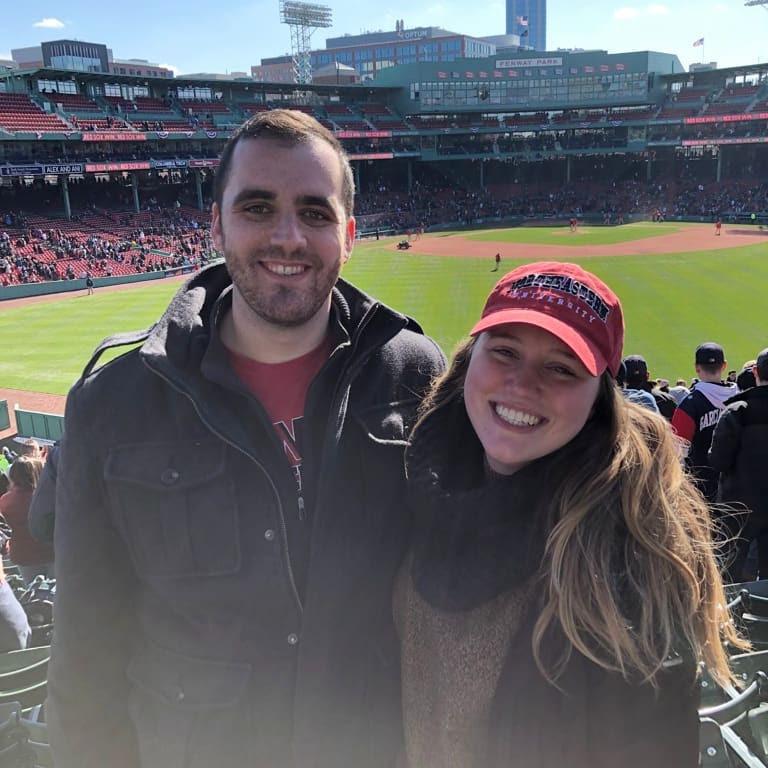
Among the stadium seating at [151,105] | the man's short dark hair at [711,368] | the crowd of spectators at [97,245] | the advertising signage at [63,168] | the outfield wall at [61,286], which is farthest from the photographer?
the stadium seating at [151,105]

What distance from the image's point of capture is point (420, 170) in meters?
74.9

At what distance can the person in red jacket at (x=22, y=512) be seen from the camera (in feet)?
20.2

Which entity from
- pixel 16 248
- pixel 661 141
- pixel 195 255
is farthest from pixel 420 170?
pixel 16 248

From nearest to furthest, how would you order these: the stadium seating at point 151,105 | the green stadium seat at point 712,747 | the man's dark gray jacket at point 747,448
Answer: the green stadium seat at point 712,747
the man's dark gray jacket at point 747,448
the stadium seating at point 151,105

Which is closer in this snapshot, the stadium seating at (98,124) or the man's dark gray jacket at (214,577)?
the man's dark gray jacket at (214,577)

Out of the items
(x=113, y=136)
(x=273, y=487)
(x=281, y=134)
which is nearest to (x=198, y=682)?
(x=273, y=487)

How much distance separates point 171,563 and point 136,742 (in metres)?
0.79

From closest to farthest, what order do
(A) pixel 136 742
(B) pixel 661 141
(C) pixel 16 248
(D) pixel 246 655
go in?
1. (D) pixel 246 655
2. (A) pixel 136 742
3. (C) pixel 16 248
4. (B) pixel 661 141

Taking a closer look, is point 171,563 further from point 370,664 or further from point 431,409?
point 431,409

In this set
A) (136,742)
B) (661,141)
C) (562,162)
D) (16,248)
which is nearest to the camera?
(136,742)

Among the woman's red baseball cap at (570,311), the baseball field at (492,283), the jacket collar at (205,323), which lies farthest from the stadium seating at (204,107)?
the woman's red baseball cap at (570,311)

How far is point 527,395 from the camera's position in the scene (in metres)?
2.28

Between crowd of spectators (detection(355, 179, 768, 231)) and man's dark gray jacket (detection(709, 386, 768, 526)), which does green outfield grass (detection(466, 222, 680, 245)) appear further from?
man's dark gray jacket (detection(709, 386, 768, 526))

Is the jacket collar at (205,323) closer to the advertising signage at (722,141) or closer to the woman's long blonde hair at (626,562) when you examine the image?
the woman's long blonde hair at (626,562)
